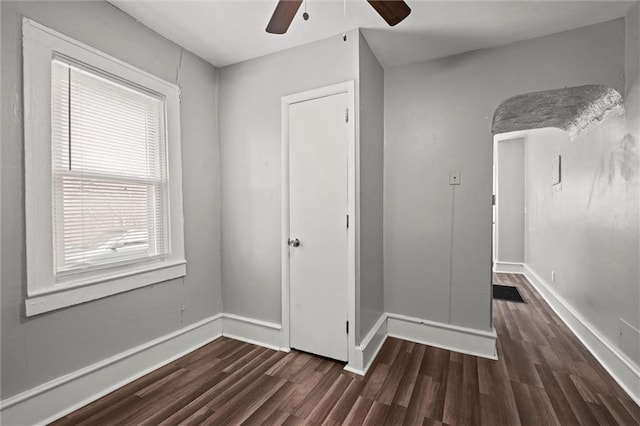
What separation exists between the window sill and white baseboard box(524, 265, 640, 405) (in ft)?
11.0

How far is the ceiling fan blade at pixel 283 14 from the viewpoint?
1320mm

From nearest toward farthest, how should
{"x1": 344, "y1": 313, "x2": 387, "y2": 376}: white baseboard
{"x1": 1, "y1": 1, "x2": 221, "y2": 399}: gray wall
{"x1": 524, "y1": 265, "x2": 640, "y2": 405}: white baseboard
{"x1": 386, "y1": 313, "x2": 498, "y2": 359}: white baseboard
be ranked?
{"x1": 1, "y1": 1, "x2": 221, "y2": 399}: gray wall → {"x1": 524, "y1": 265, "x2": 640, "y2": 405}: white baseboard → {"x1": 344, "y1": 313, "x2": 387, "y2": 376}: white baseboard → {"x1": 386, "y1": 313, "x2": 498, "y2": 359}: white baseboard

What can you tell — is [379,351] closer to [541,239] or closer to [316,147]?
[316,147]

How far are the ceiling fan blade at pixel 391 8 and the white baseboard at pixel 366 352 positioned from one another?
2.16 meters

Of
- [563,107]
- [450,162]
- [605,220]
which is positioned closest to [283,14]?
[450,162]

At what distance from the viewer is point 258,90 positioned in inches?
102

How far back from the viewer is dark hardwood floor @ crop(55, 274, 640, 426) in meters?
1.68

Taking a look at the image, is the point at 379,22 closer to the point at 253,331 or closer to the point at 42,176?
the point at 42,176

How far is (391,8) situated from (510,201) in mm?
5258

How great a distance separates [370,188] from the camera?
2.44 m

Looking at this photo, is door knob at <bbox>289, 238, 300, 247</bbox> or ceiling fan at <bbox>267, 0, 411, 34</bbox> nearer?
ceiling fan at <bbox>267, 0, 411, 34</bbox>

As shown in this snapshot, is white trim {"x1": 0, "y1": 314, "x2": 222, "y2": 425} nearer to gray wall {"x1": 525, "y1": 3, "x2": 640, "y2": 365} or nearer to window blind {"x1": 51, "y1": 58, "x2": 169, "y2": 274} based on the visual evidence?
window blind {"x1": 51, "y1": 58, "x2": 169, "y2": 274}

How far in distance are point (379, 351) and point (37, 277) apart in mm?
2461

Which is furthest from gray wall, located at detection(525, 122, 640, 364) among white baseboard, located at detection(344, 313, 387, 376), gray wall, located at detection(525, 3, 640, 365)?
white baseboard, located at detection(344, 313, 387, 376)
